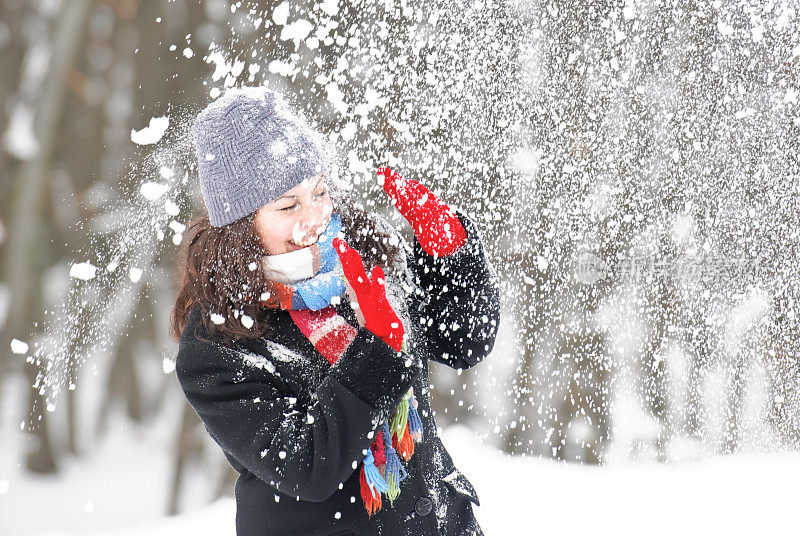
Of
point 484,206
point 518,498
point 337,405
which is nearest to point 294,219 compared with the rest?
point 337,405

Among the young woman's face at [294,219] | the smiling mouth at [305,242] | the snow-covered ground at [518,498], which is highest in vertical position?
the young woman's face at [294,219]

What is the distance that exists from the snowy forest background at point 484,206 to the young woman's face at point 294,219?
4.71ft

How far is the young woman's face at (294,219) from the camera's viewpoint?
4.48 ft

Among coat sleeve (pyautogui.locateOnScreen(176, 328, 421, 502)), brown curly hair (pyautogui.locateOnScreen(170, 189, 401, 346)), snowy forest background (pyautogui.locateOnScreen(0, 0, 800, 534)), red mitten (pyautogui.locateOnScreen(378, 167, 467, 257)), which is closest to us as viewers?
coat sleeve (pyautogui.locateOnScreen(176, 328, 421, 502))

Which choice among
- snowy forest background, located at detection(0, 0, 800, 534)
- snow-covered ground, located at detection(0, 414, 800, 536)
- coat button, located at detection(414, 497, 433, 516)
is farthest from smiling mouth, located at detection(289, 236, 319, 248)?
snow-covered ground, located at detection(0, 414, 800, 536)

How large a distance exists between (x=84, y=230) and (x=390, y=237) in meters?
1.89

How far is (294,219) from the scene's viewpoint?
1.37 metres

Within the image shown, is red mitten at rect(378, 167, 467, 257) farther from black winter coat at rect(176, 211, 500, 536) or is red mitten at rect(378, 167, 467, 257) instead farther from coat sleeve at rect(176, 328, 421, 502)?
coat sleeve at rect(176, 328, 421, 502)

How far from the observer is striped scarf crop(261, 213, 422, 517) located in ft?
4.38

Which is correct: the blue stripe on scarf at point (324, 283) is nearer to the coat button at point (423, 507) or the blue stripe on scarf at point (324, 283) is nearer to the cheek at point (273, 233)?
the cheek at point (273, 233)

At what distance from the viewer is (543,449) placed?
3541mm

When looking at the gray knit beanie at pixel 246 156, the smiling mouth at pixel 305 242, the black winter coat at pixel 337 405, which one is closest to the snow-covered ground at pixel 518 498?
the black winter coat at pixel 337 405

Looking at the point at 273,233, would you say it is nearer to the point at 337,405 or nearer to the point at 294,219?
the point at 294,219

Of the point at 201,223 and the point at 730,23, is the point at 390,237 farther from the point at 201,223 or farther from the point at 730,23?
the point at 730,23
